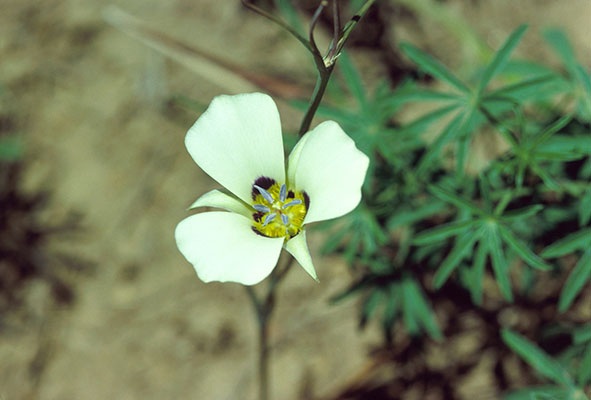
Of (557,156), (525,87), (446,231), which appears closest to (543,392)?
(446,231)

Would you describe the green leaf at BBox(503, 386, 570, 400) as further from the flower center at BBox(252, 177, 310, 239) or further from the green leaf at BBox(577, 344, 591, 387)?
the flower center at BBox(252, 177, 310, 239)

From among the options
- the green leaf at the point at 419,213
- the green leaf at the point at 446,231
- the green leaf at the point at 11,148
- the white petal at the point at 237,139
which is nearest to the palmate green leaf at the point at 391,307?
the green leaf at the point at 419,213

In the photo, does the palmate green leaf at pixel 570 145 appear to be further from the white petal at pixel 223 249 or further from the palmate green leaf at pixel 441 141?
Answer: the white petal at pixel 223 249

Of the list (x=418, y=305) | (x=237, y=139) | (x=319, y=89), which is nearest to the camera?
(x=319, y=89)

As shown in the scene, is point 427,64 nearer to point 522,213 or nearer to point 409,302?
point 522,213

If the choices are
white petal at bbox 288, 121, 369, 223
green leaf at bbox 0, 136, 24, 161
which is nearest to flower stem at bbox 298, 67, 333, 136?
white petal at bbox 288, 121, 369, 223
